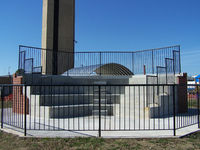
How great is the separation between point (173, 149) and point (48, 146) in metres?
2.98

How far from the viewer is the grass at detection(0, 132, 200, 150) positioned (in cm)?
452

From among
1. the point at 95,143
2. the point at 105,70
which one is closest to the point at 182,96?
the point at 105,70

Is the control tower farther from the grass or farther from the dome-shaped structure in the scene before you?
the grass

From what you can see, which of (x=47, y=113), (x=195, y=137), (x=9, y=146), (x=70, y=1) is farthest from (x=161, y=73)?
(x=70, y=1)

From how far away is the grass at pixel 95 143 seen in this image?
452cm

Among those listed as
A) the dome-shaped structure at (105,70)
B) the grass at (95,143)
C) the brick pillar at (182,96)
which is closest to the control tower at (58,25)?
the dome-shaped structure at (105,70)

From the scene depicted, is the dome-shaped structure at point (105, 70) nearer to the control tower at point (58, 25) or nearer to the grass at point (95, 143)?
the grass at point (95, 143)

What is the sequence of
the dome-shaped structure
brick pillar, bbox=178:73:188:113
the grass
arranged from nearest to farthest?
1. the grass
2. brick pillar, bbox=178:73:188:113
3. the dome-shaped structure

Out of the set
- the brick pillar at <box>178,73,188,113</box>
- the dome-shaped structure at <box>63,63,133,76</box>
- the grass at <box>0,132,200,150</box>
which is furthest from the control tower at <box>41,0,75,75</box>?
the grass at <box>0,132,200,150</box>

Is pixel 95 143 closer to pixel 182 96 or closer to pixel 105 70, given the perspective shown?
pixel 182 96

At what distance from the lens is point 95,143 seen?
4770 mm

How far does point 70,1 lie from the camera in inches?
977

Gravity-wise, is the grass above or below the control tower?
below

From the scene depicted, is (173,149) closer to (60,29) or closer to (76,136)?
(76,136)
